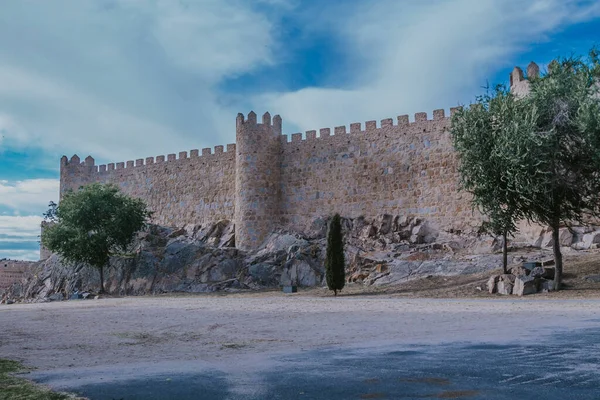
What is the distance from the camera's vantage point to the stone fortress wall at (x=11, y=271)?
1959 inches

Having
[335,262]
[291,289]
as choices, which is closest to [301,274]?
[291,289]

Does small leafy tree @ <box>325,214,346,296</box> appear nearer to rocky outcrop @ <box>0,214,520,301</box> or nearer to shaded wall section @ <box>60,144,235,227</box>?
rocky outcrop @ <box>0,214,520,301</box>

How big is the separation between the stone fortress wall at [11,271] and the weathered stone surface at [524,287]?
4146cm

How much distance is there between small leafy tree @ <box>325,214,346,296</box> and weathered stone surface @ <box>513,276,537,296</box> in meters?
6.67

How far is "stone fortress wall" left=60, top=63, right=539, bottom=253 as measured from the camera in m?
30.2

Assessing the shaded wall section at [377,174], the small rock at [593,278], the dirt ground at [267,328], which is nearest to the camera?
the dirt ground at [267,328]

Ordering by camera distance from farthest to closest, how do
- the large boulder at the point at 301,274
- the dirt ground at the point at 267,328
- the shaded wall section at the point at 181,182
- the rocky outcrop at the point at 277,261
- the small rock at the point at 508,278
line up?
the shaded wall section at the point at 181,182, the large boulder at the point at 301,274, the rocky outcrop at the point at 277,261, the small rock at the point at 508,278, the dirt ground at the point at 267,328

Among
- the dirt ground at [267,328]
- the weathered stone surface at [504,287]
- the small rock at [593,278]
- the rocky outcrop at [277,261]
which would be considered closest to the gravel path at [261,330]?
the dirt ground at [267,328]

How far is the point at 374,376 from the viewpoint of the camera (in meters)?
6.12

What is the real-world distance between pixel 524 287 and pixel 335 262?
23.5 feet

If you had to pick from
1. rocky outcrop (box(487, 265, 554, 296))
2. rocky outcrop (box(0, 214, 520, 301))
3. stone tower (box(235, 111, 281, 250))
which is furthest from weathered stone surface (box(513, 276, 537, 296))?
stone tower (box(235, 111, 281, 250))

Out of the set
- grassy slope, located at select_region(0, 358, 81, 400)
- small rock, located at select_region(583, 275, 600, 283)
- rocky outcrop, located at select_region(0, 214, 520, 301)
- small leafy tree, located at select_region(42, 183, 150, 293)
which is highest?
small leafy tree, located at select_region(42, 183, 150, 293)

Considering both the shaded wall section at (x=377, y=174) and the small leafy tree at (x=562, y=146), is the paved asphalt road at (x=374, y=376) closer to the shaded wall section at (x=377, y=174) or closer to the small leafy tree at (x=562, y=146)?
the small leafy tree at (x=562, y=146)

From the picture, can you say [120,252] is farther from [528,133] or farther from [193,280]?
[528,133]
